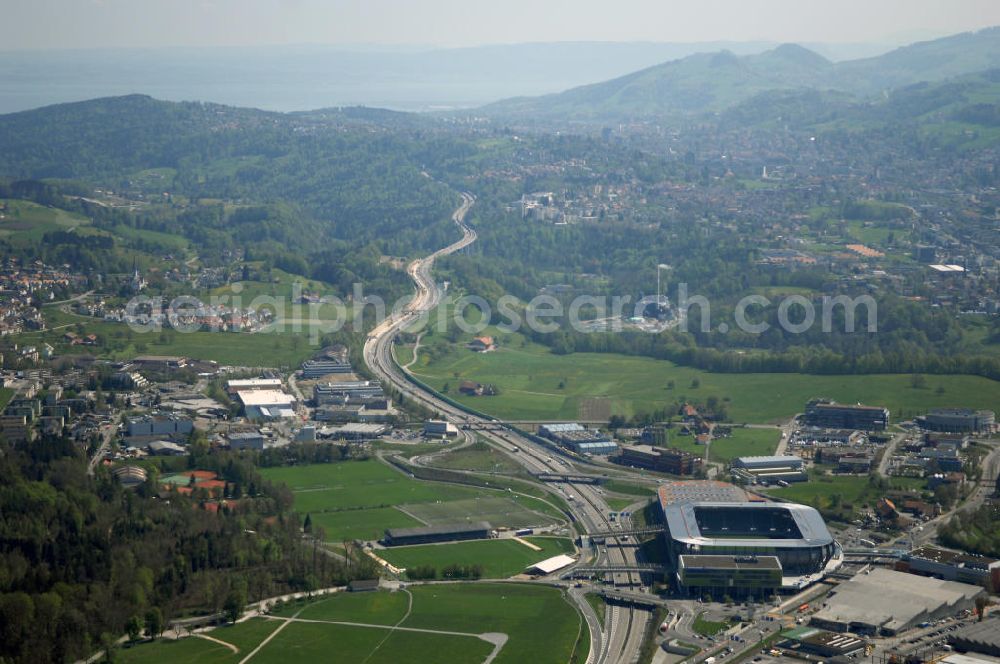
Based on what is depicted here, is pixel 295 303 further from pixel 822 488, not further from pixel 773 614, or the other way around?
pixel 773 614

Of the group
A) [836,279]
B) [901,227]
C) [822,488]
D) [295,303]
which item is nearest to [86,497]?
[822,488]

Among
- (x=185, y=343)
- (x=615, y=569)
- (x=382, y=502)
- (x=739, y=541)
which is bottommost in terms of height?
(x=615, y=569)

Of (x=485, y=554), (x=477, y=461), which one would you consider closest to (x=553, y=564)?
(x=485, y=554)

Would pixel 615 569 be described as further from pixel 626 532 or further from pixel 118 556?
pixel 118 556

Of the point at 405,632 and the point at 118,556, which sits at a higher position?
the point at 118,556

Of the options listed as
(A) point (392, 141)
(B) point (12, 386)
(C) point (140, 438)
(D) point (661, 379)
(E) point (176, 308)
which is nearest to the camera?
(C) point (140, 438)

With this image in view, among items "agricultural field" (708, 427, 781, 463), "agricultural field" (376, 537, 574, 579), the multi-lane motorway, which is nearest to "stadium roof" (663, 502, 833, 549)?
the multi-lane motorway

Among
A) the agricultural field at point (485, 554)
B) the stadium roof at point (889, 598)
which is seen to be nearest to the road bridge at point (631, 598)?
the agricultural field at point (485, 554)

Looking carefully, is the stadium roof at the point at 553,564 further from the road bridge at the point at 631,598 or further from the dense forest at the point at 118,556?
the dense forest at the point at 118,556
